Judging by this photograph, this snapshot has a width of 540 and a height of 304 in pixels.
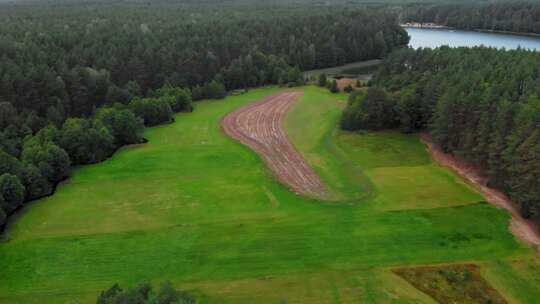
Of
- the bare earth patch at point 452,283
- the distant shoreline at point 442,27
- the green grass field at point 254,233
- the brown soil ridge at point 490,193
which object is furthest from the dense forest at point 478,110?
the distant shoreline at point 442,27

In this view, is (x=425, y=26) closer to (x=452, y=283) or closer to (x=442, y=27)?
(x=442, y=27)

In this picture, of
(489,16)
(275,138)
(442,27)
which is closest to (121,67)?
(275,138)

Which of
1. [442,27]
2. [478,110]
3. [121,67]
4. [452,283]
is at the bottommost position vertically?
[452,283]

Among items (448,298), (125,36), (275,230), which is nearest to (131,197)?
(275,230)

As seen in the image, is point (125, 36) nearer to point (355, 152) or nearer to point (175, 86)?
point (175, 86)

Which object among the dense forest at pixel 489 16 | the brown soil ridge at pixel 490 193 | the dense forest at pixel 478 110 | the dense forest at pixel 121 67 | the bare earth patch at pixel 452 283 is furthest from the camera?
the dense forest at pixel 489 16

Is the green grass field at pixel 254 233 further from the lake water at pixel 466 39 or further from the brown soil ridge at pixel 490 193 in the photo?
the lake water at pixel 466 39
